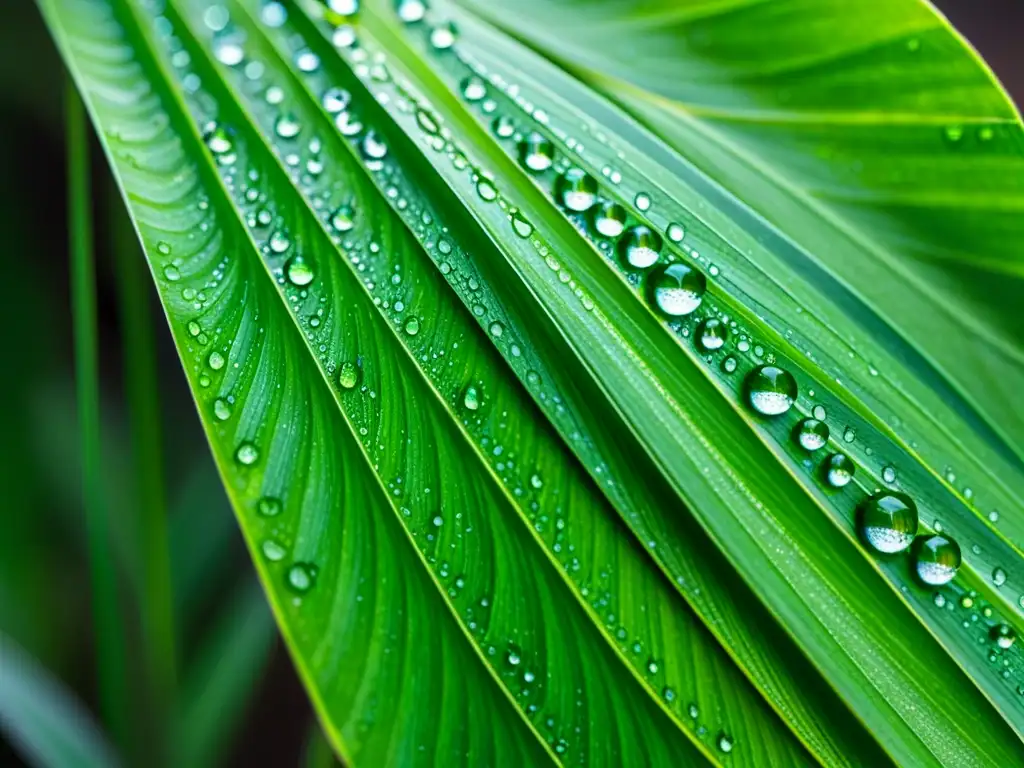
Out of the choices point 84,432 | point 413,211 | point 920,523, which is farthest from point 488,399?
point 84,432

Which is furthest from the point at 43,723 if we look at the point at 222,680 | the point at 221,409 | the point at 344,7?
the point at 344,7

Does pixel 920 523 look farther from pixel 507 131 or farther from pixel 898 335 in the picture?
pixel 507 131

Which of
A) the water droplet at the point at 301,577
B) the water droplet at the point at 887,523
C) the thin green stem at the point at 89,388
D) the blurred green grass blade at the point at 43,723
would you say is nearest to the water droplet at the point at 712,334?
the water droplet at the point at 887,523

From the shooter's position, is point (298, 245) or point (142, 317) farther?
point (142, 317)

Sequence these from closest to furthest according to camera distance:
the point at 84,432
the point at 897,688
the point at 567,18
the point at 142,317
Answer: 1. the point at 897,688
2. the point at 567,18
3. the point at 84,432
4. the point at 142,317

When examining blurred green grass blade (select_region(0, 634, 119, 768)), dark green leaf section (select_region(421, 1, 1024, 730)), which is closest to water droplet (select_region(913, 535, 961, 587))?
dark green leaf section (select_region(421, 1, 1024, 730))

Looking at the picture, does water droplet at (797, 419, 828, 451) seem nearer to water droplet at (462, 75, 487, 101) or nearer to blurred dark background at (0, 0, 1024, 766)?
water droplet at (462, 75, 487, 101)
